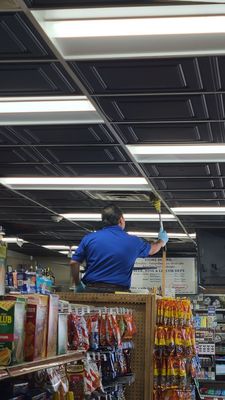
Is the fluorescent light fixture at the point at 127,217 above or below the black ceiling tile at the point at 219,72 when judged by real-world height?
above

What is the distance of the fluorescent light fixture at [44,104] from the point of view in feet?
14.8

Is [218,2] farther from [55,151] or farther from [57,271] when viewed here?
[57,271]

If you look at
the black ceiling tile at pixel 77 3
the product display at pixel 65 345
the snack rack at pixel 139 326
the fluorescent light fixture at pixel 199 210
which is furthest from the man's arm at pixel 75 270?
the fluorescent light fixture at pixel 199 210

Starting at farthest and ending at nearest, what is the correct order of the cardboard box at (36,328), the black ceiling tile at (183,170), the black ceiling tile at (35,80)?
1. the black ceiling tile at (183,170)
2. the black ceiling tile at (35,80)
3. the cardboard box at (36,328)

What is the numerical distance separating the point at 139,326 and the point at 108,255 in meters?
0.55

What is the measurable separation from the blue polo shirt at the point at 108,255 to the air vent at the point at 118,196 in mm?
3486

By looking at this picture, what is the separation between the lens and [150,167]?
6.41 m

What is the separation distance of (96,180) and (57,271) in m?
10.0

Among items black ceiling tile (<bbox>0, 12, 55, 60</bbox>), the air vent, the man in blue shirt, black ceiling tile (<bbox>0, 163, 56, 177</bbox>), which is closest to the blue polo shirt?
the man in blue shirt

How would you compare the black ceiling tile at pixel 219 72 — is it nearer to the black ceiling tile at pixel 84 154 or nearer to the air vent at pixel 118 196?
the black ceiling tile at pixel 84 154

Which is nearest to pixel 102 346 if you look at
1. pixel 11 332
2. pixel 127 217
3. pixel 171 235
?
pixel 11 332

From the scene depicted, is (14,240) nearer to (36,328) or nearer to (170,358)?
(170,358)

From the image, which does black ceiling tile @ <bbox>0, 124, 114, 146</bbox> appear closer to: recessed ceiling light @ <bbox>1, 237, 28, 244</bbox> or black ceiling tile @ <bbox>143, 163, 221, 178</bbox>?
black ceiling tile @ <bbox>143, 163, 221, 178</bbox>

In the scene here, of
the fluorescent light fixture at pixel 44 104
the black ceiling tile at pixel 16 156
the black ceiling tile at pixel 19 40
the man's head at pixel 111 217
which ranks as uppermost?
the black ceiling tile at pixel 16 156
